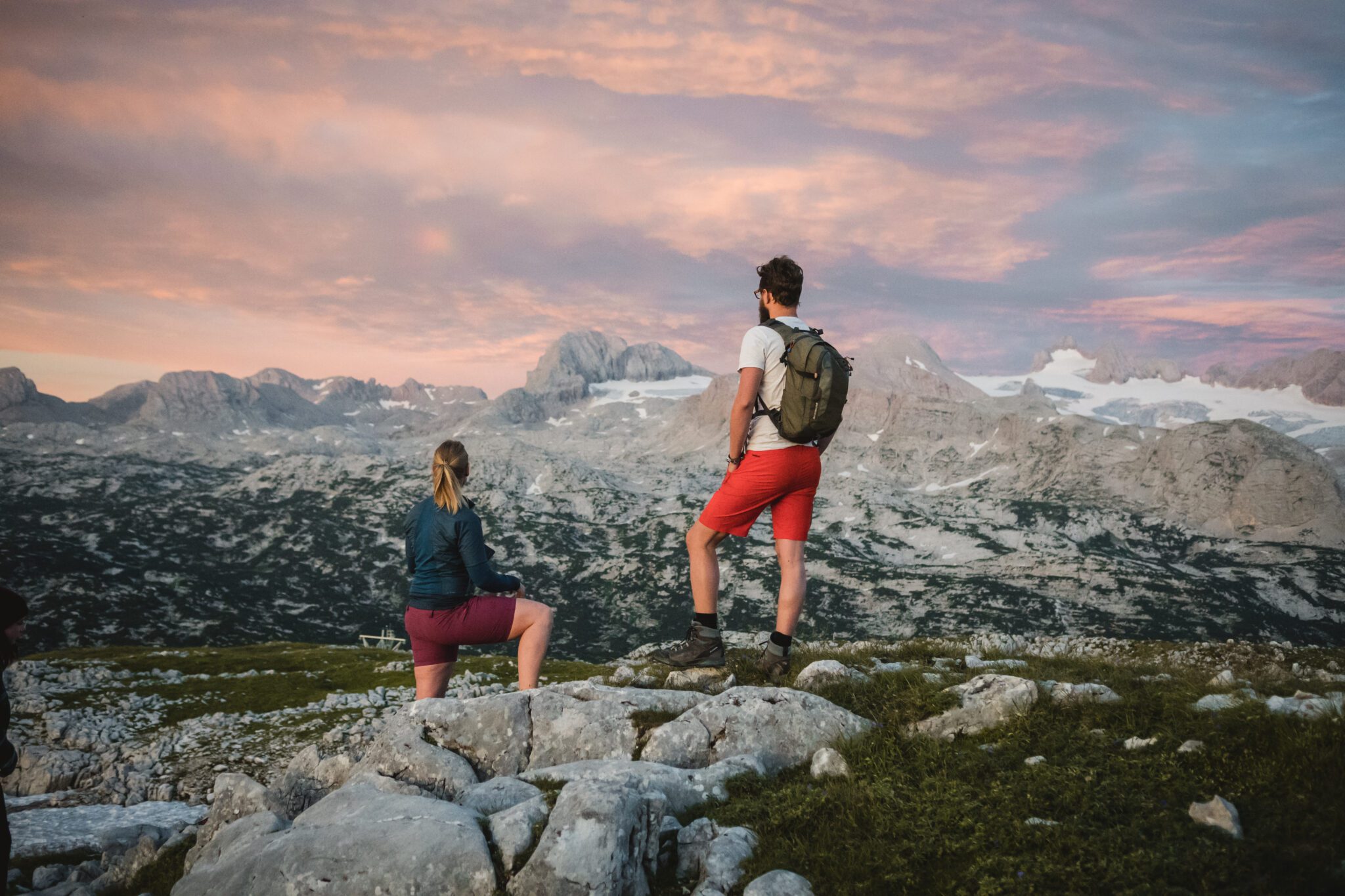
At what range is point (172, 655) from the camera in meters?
95.8

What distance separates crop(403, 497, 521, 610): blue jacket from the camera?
11.5m

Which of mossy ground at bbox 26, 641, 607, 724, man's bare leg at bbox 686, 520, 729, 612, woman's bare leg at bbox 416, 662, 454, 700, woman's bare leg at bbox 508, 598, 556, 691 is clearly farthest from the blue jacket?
mossy ground at bbox 26, 641, 607, 724

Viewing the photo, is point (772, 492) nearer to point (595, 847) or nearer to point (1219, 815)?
point (595, 847)

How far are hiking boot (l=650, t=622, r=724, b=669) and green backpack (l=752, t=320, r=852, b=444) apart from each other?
154 inches

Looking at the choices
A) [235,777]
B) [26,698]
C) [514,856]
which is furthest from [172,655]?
[514,856]

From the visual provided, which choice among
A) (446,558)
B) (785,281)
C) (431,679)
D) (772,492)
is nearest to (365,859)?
(446,558)

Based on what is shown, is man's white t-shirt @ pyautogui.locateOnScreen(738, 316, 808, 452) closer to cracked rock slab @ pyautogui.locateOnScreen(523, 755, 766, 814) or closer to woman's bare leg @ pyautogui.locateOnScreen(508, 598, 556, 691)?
cracked rock slab @ pyautogui.locateOnScreen(523, 755, 766, 814)

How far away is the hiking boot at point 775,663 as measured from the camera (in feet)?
38.4

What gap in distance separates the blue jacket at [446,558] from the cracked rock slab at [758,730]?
3.87 meters

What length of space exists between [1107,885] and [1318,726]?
325cm

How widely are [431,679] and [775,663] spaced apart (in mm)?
6041

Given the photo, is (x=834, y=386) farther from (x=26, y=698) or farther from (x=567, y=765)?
(x=26, y=698)

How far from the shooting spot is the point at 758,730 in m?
9.52

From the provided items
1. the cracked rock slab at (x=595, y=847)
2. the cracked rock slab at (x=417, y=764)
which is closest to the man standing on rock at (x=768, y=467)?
the cracked rock slab at (x=595, y=847)
